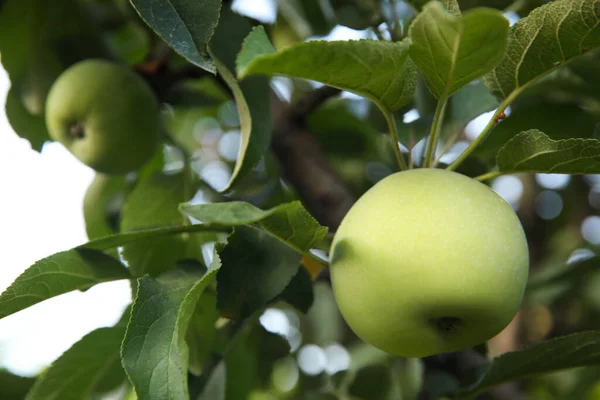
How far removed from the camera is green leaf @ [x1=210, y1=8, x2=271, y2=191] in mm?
695

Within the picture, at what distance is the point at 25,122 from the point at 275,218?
693 millimetres

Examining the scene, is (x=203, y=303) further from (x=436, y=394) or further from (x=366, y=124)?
(x=366, y=124)

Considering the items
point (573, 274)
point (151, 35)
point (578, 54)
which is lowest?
point (573, 274)

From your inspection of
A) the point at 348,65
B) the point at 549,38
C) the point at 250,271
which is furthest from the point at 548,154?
the point at 250,271

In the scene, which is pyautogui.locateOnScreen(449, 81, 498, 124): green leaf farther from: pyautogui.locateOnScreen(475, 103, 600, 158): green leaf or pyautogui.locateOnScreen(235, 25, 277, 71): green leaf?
pyautogui.locateOnScreen(235, 25, 277, 71): green leaf

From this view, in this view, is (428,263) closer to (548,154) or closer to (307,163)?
(548,154)

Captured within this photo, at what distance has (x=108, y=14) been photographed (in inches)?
49.8

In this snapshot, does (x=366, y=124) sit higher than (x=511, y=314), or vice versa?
(x=511, y=314)

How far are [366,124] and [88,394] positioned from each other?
0.83m

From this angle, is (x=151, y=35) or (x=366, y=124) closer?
(x=151, y=35)

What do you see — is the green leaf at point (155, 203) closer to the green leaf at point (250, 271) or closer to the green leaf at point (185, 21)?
the green leaf at point (250, 271)

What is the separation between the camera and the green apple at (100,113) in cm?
92

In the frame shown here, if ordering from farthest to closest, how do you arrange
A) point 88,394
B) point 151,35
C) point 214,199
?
point 151,35
point 214,199
point 88,394

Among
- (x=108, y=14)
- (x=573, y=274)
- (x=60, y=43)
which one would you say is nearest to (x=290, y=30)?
(x=108, y=14)
